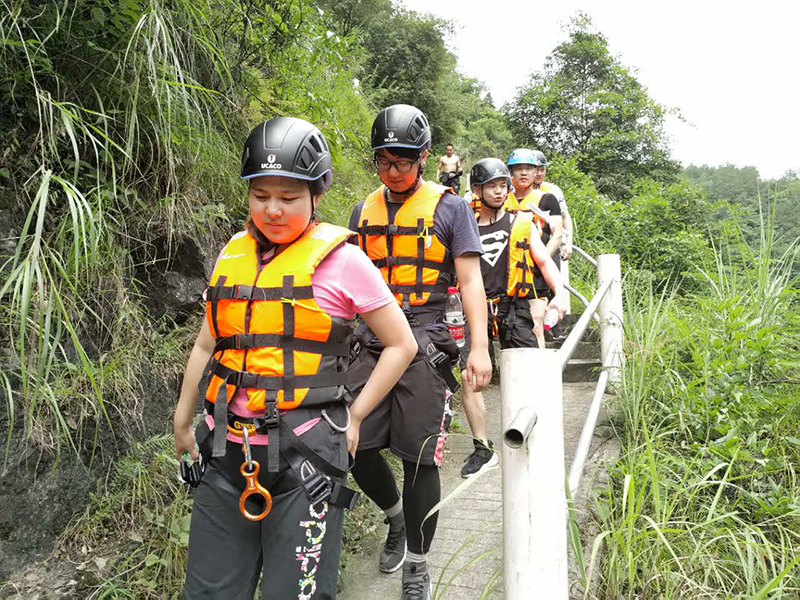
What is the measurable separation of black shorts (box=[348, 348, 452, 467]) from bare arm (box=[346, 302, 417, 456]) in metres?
0.67

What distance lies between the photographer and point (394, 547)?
10.8ft

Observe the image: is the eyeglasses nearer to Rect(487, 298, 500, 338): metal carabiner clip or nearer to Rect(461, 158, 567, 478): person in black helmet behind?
Rect(461, 158, 567, 478): person in black helmet behind

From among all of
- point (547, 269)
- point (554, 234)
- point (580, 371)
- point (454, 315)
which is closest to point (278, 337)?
point (454, 315)

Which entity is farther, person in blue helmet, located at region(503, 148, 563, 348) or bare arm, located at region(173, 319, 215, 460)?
person in blue helmet, located at region(503, 148, 563, 348)

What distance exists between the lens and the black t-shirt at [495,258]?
4.92 m

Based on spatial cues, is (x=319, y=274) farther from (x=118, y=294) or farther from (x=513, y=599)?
(x=118, y=294)

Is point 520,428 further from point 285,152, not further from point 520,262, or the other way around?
point 520,262

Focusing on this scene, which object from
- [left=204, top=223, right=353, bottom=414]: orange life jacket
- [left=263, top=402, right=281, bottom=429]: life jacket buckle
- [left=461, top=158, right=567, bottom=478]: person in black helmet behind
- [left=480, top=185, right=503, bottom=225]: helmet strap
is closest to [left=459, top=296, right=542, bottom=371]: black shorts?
[left=461, top=158, right=567, bottom=478]: person in black helmet behind

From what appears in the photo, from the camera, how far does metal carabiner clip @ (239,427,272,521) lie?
189 centimetres

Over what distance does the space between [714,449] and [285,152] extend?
287cm

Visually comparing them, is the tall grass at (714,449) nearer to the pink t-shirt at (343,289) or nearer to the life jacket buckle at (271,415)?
the pink t-shirt at (343,289)

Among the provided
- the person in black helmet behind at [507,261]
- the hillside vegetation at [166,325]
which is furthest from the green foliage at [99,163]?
the person in black helmet behind at [507,261]

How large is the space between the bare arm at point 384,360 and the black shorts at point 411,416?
0.67 metres

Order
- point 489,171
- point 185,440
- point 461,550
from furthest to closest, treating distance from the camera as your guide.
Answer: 1. point 489,171
2. point 461,550
3. point 185,440
